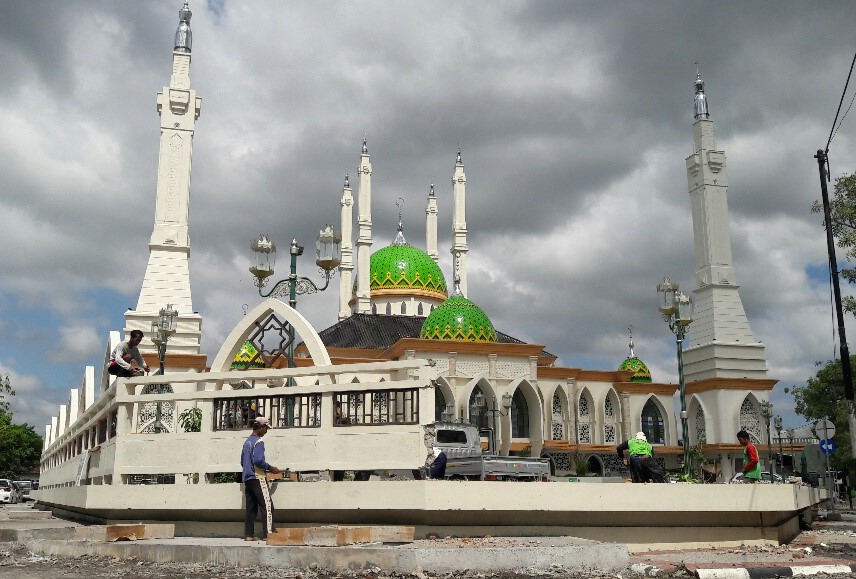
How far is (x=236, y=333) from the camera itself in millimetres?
11609

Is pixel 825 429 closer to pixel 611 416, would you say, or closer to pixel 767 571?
pixel 767 571

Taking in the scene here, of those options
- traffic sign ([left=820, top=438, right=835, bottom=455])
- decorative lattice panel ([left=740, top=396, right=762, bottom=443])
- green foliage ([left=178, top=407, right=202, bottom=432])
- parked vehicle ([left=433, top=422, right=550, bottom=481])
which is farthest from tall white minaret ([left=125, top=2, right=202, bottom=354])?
decorative lattice panel ([left=740, top=396, right=762, bottom=443])

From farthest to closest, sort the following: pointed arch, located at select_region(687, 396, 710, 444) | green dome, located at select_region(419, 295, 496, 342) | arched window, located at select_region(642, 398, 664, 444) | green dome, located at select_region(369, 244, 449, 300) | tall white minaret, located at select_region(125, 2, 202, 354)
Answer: green dome, located at select_region(369, 244, 449, 300)
arched window, located at select_region(642, 398, 664, 444)
pointed arch, located at select_region(687, 396, 710, 444)
green dome, located at select_region(419, 295, 496, 342)
tall white minaret, located at select_region(125, 2, 202, 354)

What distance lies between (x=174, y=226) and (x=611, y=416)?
23123 mm

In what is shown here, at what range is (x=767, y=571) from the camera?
25.8 feet

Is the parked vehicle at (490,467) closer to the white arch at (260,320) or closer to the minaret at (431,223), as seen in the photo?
the white arch at (260,320)

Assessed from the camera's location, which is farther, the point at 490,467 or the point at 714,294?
the point at 714,294

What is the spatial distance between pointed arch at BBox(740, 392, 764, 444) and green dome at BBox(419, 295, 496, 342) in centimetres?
1434

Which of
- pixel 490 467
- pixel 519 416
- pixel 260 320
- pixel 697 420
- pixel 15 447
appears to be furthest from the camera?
pixel 15 447

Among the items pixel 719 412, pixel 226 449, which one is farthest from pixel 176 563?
pixel 719 412

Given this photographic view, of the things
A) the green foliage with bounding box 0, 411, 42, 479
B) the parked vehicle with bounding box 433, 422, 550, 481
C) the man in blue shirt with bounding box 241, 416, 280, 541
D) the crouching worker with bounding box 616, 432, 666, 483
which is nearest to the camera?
the man in blue shirt with bounding box 241, 416, 280, 541

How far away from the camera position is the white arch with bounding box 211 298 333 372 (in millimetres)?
10898

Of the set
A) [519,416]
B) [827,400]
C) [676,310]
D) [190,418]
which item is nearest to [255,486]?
[190,418]

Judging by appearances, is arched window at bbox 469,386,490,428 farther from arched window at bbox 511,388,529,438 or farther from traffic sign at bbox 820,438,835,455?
traffic sign at bbox 820,438,835,455
